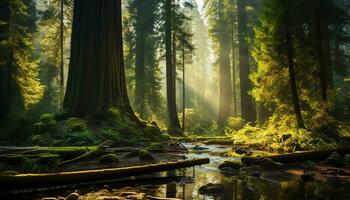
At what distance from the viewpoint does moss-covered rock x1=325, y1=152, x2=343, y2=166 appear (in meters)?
8.56

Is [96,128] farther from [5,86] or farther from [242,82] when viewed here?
[242,82]

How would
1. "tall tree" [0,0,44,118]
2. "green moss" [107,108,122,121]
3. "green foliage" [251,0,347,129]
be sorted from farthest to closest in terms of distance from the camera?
"tall tree" [0,0,44,118] < "green moss" [107,108,122,121] < "green foliage" [251,0,347,129]

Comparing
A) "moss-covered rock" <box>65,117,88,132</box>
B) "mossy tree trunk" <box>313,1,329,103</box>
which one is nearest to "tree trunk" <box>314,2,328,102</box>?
"mossy tree trunk" <box>313,1,329,103</box>

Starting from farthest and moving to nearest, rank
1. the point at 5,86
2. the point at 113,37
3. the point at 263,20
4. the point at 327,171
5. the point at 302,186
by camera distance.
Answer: the point at 5,86, the point at 113,37, the point at 263,20, the point at 327,171, the point at 302,186

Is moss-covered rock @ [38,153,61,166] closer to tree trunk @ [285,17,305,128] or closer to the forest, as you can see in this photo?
the forest

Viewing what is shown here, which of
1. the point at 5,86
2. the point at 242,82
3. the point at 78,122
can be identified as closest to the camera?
the point at 78,122

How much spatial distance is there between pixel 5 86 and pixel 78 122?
8680 mm

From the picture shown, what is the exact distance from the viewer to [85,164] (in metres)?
7.73

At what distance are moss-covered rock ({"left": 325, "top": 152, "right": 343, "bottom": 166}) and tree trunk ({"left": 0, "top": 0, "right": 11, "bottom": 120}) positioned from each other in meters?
16.3

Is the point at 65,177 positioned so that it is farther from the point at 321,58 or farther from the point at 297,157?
the point at 321,58

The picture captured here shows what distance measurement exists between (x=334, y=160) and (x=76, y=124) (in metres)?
8.77

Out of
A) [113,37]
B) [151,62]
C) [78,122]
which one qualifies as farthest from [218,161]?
[151,62]

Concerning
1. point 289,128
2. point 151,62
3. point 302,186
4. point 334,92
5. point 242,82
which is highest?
point 151,62

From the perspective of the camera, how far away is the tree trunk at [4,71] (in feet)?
59.3
